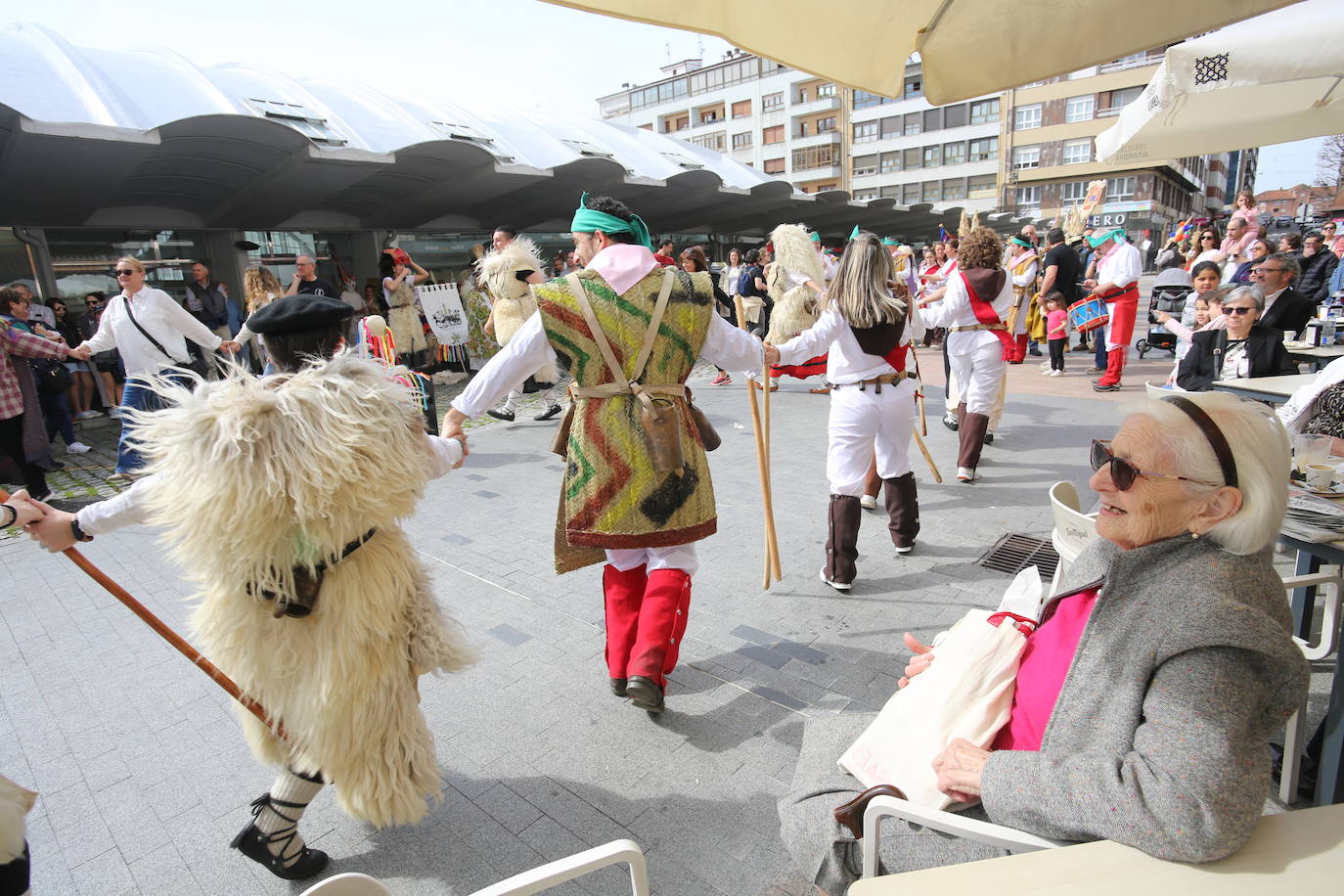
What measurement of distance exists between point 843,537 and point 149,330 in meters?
Answer: 6.24

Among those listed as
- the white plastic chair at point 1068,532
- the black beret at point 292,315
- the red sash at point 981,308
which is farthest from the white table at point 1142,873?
the red sash at point 981,308

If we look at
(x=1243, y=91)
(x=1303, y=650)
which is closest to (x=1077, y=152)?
(x=1243, y=91)

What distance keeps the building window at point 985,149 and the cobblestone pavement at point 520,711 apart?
58.8 meters

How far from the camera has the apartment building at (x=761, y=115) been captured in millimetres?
59562

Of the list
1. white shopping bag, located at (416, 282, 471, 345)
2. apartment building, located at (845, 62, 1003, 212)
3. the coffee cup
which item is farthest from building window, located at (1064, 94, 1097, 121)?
the coffee cup

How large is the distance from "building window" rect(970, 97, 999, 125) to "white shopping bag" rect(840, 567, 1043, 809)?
6290cm

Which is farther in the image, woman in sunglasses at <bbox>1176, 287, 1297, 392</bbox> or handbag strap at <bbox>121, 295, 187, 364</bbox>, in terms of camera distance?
handbag strap at <bbox>121, 295, 187, 364</bbox>

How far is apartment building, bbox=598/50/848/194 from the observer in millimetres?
59562

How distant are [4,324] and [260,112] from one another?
25.0ft

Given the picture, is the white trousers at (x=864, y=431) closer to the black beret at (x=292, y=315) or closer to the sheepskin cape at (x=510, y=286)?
the black beret at (x=292, y=315)

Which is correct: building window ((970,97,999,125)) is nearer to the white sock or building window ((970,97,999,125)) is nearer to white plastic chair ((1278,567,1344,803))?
white plastic chair ((1278,567,1344,803))

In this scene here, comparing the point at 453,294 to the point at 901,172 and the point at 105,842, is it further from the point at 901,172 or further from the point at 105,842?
the point at 901,172

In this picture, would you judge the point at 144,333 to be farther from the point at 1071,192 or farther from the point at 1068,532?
the point at 1071,192

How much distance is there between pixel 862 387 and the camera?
4.20 meters
